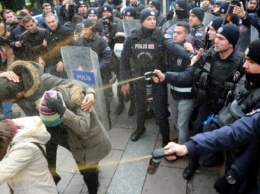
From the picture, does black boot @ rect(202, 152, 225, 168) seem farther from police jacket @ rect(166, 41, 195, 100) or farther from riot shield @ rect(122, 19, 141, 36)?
riot shield @ rect(122, 19, 141, 36)

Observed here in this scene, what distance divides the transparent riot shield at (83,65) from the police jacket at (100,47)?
376 mm

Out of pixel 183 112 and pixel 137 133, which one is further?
pixel 137 133

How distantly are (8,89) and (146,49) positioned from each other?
2.08m

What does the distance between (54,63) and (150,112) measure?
2.22 meters

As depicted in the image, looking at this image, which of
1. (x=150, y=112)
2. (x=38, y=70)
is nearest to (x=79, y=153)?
(x=38, y=70)

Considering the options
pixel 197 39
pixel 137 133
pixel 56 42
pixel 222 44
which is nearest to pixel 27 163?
pixel 222 44

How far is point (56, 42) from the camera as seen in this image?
17.6 ft

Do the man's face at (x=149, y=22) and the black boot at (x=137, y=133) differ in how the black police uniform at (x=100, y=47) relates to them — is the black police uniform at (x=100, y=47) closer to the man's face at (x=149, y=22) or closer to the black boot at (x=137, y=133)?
the man's face at (x=149, y=22)

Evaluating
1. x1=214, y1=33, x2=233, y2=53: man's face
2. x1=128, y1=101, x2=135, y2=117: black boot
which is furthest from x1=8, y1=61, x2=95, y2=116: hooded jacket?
x1=128, y1=101, x2=135, y2=117: black boot

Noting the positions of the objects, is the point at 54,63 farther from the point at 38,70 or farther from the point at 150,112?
the point at 38,70

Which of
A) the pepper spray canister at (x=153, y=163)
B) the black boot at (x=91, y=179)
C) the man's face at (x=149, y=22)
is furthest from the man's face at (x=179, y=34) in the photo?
the pepper spray canister at (x=153, y=163)

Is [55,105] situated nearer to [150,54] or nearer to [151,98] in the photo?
[150,54]

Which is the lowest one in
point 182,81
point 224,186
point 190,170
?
point 190,170

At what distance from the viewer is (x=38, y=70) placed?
2699mm
